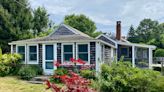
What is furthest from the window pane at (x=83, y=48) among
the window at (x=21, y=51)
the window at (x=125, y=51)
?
the window at (x=125, y=51)

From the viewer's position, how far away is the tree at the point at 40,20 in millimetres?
40719

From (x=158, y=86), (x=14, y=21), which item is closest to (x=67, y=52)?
(x=158, y=86)

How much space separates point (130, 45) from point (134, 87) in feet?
62.3

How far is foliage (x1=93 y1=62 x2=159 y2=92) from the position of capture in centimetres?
1326

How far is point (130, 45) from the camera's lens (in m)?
32.2

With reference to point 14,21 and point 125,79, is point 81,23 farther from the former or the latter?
point 125,79

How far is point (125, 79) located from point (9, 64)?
11637mm

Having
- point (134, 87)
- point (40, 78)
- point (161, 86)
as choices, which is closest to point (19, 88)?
point (40, 78)

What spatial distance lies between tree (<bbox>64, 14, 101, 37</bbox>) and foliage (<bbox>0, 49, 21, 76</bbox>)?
112 feet

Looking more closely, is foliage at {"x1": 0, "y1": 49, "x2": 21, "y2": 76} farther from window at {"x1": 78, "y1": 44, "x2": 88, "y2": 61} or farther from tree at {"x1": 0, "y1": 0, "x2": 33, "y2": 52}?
tree at {"x1": 0, "y1": 0, "x2": 33, "y2": 52}

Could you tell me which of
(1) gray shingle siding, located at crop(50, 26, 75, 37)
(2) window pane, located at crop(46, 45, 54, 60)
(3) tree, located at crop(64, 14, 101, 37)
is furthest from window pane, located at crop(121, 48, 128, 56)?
(3) tree, located at crop(64, 14, 101, 37)

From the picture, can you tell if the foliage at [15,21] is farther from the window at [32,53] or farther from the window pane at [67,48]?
the window pane at [67,48]

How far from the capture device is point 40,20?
4138cm

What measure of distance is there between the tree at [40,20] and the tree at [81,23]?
15629mm
